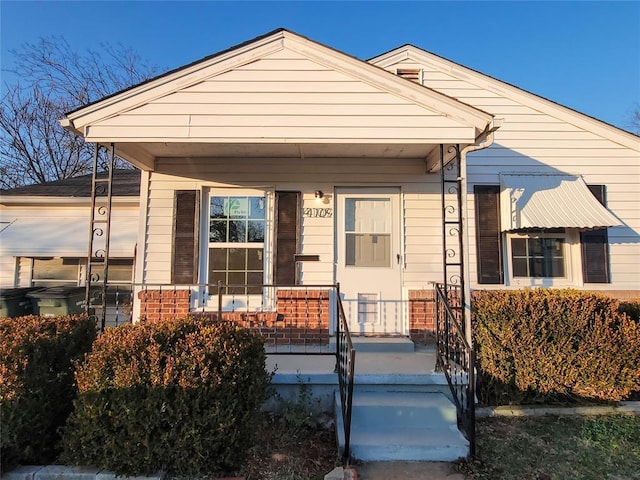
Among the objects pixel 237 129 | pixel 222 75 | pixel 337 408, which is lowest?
pixel 337 408

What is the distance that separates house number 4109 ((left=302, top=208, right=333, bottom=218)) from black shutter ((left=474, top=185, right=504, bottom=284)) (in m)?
2.28

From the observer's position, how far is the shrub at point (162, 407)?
252cm

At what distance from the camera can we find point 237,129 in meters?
4.02

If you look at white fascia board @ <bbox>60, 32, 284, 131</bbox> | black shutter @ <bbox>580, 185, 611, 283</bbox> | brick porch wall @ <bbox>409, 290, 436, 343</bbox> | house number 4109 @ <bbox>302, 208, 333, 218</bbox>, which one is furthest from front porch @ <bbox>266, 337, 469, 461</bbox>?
white fascia board @ <bbox>60, 32, 284, 131</bbox>

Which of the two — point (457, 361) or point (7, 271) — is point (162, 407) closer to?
point (457, 361)

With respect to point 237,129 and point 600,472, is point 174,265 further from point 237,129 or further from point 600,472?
point 600,472

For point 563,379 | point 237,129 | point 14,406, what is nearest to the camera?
point 14,406

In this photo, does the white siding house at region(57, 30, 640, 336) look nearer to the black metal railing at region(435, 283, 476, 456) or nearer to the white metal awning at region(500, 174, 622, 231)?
the white metal awning at region(500, 174, 622, 231)

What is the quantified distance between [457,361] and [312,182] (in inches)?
118

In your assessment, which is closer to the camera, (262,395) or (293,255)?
(262,395)

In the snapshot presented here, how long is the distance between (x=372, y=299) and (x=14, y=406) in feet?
13.0

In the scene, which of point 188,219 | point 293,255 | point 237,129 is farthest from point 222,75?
point 293,255

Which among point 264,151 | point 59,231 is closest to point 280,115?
point 264,151

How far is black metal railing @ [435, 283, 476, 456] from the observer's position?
3102 millimetres
